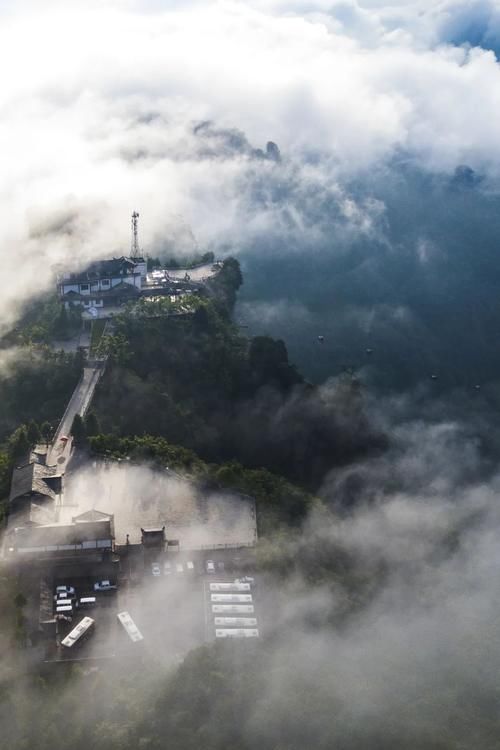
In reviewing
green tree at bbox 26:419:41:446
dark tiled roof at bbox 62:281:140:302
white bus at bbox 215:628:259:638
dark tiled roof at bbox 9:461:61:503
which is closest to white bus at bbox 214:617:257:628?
white bus at bbox 215:628:259:638

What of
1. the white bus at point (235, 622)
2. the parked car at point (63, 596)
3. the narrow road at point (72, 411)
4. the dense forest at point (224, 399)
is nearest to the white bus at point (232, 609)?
the white bus at point (235, 622)

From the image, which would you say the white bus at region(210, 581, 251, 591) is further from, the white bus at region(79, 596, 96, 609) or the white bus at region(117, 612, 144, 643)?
the white bus at region(79, 596, 96, 609)

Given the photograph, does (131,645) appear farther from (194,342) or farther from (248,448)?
(194,342)

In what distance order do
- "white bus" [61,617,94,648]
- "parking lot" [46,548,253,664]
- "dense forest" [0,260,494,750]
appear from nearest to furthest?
"dense forest" [0,260,494,750] < "white bus" [61,617,94,648] < "parking lot" [46,548,253,664]

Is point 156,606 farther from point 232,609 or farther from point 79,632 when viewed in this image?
point 79,632

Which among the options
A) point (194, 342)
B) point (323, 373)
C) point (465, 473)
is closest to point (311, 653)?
point (465, 473)

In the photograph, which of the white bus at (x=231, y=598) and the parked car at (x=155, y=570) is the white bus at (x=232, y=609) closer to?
the white bus at (x=231, y=598)

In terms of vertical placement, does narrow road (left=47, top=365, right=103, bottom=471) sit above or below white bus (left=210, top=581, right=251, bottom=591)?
above
